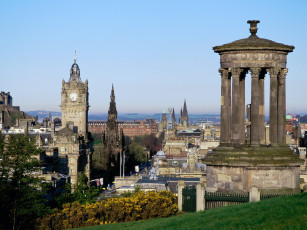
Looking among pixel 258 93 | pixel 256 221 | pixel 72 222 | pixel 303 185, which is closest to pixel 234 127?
pixel 258 93

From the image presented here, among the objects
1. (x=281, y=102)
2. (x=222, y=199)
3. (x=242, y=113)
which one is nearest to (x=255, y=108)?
(x=242, y=113)

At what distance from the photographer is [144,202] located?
150 ft

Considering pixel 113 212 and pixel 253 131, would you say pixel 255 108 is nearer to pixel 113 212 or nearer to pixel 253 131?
pixel 253 131

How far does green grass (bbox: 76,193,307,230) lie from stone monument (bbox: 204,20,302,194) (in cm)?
415

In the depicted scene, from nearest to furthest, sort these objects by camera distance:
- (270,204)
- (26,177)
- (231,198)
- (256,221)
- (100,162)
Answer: (256,221), (270,204), (231,198), (26,177), (100,162)

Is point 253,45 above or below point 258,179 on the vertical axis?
above

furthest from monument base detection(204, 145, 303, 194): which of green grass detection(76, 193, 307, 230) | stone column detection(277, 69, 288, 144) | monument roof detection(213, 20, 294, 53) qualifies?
monument roof detection(213, 20, 294, 53)

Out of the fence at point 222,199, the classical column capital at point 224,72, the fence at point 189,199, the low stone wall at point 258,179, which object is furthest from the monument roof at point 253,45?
the fence at point 189,199

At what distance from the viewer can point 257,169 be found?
34406 mm

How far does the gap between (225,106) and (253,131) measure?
1.83 m

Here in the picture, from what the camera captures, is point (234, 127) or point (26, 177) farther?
point (26, 177)

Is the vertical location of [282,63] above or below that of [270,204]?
above

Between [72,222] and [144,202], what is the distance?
479 centimetres

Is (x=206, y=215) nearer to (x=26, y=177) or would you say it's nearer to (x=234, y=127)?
(x=234, y=127)
